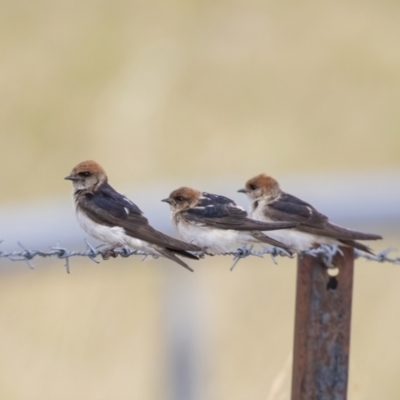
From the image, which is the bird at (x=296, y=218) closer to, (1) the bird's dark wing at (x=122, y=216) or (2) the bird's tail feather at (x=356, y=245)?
(2) the bird's tail feather at (x=356, y=245)

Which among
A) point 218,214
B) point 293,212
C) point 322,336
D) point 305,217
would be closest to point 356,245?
point 305,217

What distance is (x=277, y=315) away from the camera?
866cm

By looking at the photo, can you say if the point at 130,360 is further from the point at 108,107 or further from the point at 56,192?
the point at 108,107

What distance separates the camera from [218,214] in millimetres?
5082

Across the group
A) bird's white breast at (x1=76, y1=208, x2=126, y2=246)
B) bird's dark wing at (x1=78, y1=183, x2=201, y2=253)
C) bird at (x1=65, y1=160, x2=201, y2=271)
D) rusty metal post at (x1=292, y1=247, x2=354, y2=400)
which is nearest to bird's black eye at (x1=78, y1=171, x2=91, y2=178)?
bird at (x1=65, y1=160, x2=201, y2=271)

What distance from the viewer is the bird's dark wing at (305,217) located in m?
5.03

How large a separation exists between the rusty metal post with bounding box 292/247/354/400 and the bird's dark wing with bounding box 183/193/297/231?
0.71 metres

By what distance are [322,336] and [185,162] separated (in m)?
8.62

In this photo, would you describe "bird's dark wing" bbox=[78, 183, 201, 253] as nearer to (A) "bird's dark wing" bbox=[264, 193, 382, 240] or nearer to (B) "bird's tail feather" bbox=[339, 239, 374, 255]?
(A) "bird's dark wing" bbox=[264, 193, 382, 240]

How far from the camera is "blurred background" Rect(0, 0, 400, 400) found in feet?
19.5

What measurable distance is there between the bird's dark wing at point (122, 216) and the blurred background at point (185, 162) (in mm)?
310

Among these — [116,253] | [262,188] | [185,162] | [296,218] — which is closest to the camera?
[116,253]

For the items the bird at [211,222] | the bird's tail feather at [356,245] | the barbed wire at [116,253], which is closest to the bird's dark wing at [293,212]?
the bird's tail feather at [356,245]

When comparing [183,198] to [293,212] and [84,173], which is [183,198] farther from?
[293,212]
